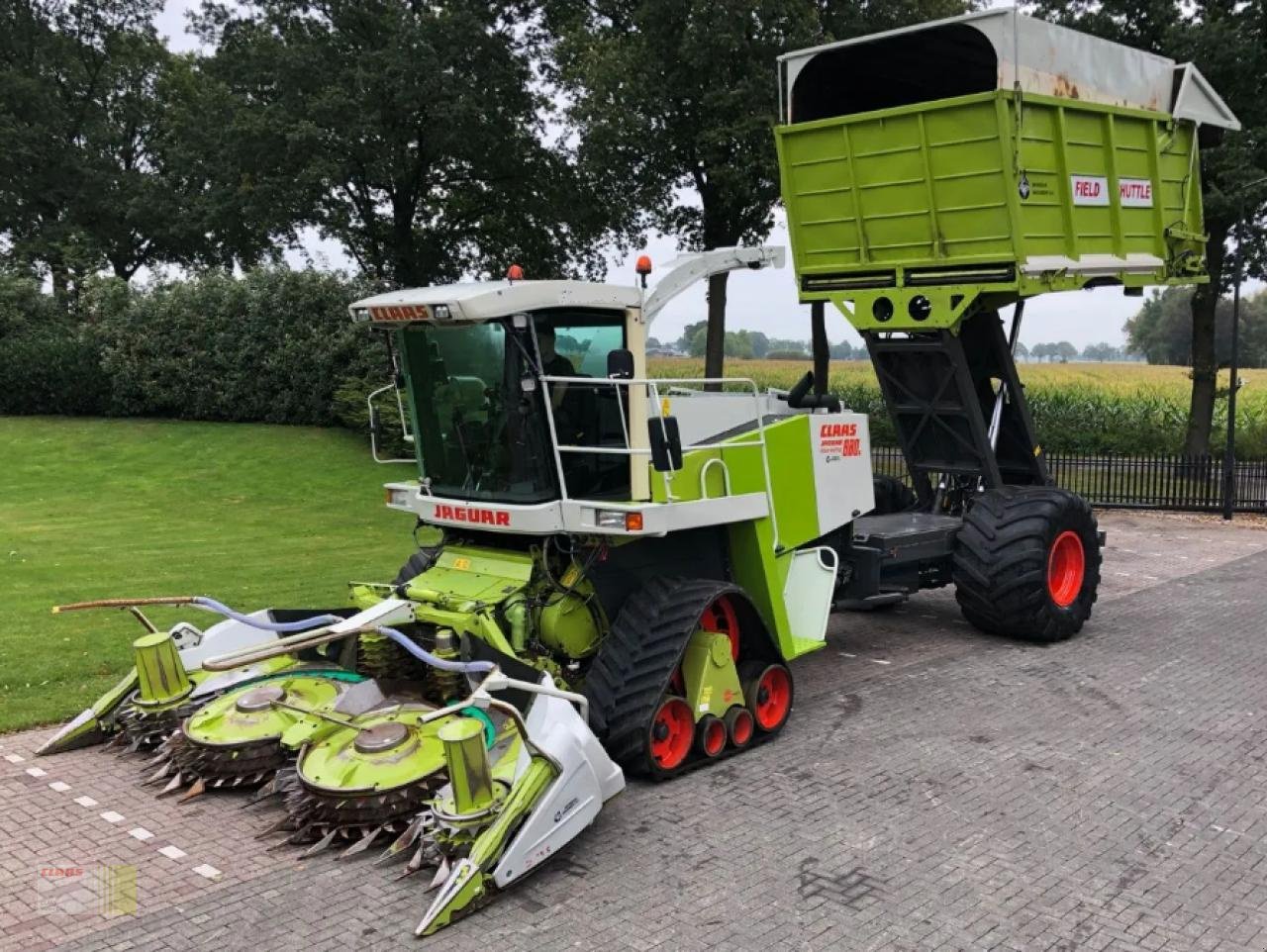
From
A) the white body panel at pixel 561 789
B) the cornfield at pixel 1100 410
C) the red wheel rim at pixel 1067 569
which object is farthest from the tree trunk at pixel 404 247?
the white body panel at pixel 561 789

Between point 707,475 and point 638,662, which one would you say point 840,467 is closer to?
point 707,475

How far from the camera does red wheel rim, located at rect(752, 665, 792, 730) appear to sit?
21.7 feet

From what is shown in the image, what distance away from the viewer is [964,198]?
872cm

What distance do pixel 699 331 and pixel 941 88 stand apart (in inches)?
703

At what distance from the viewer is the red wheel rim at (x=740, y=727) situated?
6.32 meters

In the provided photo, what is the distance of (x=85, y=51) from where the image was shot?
33500mm

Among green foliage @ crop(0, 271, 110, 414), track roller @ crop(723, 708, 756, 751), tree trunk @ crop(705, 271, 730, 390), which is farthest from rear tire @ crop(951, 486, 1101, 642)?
green foliage @ crop(0, 271, 110, 414)

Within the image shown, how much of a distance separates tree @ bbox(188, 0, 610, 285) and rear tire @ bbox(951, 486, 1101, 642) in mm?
18619

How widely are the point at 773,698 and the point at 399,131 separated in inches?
864

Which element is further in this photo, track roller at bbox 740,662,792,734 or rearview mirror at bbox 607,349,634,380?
track roller at bbox 740,662,792,734

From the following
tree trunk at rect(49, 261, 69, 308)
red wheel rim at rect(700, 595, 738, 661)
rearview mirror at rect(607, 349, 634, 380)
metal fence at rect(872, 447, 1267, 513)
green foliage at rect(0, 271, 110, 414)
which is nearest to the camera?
rearview mirror at rect(607, 349, 634, 380)

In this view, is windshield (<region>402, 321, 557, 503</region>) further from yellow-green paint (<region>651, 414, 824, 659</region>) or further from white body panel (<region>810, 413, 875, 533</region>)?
white body panel (<region>810, 413, 875, 533</region>)

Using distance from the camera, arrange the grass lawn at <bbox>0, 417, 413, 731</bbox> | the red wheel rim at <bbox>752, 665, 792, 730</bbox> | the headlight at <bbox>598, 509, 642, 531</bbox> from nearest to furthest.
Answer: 1. the headlight at <bbox>598, 509, 642, 531</bbox>
2. the red wheel rim at <bbox>752, 665, 792, 730</bbox>
3. the grass lawn at <bbox>0, 417, 413, 731</bbox>

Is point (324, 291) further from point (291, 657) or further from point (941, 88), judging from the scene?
point (291, 657)
